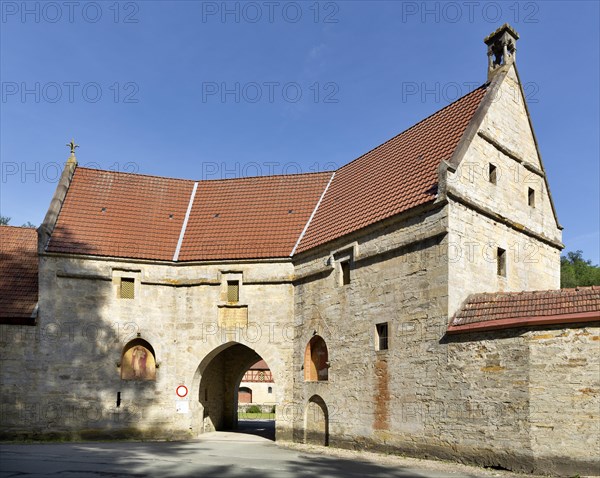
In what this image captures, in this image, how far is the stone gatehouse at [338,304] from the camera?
13.2 meters

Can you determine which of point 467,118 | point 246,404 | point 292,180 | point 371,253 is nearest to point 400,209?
point 371,253

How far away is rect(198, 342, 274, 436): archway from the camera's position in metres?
22.9

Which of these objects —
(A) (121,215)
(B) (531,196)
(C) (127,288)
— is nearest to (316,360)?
(C) (127,288)

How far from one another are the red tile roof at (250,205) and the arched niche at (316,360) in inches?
131

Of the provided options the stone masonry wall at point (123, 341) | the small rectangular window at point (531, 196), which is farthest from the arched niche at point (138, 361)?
the small rectangular window at point (531, 196)

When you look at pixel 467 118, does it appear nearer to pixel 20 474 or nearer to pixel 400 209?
pixel 400 209

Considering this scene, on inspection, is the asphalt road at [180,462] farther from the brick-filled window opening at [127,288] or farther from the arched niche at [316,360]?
the brick-filled window opening at [127,288]

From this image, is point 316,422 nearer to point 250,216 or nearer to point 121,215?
point 250,216

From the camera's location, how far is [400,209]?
16.7m

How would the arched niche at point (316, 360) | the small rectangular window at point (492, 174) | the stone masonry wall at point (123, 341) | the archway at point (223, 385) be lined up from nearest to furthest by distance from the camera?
the small rectangular window at point (492, 174), the arched niche at point (316, 360), the stone masonry wall at point (123, 341), the archway at point (223, 385)

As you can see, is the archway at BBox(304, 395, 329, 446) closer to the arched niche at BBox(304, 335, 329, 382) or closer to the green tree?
the arched niche at BBox(304, 335, 329, 382)

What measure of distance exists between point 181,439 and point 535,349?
12756 millimetres

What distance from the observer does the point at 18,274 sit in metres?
22.6

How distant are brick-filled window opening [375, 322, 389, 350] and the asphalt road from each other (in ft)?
10.6
